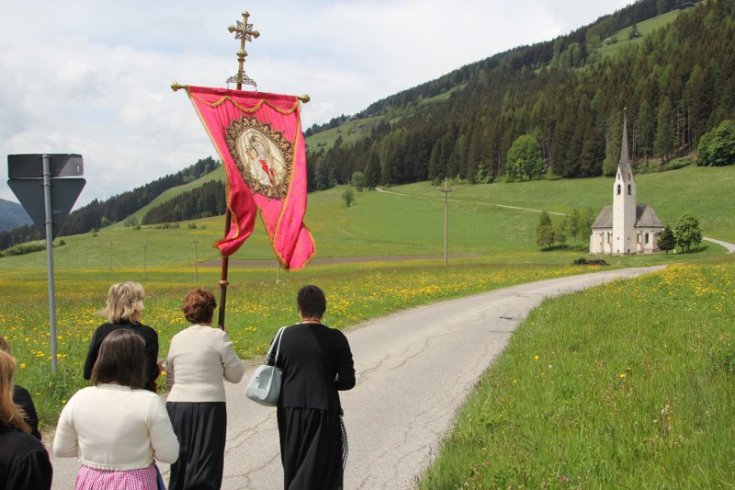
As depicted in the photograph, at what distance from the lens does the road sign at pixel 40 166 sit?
854 centimetres

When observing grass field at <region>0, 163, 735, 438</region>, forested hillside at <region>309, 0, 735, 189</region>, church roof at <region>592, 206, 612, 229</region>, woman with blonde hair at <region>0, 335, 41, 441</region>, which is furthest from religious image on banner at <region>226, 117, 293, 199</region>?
forested hillside at <region>309, 0, 735, 189</region>

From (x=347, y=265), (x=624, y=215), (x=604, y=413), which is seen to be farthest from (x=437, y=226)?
(x=604, y=413)

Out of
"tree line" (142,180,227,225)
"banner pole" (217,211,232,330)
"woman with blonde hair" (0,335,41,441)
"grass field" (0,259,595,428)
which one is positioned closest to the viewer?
"woman with blonde hair" (0,335,41,441)

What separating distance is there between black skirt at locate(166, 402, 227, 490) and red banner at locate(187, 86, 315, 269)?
1.62 m

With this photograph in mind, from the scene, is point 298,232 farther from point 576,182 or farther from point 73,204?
point 576,182

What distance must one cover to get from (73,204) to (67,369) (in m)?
2.63

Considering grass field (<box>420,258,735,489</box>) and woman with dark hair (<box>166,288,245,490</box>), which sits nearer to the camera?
Result: woman with dark hair (<box>166,288,245,490</box>)

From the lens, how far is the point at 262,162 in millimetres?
6438

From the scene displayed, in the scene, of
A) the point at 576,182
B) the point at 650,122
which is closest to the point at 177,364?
the point at 576,182

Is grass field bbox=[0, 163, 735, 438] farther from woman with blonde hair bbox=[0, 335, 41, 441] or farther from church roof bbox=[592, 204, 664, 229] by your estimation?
church roof bbox=[592, 204, 664, 229]

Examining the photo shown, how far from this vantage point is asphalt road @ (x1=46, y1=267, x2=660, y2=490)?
6.20 m

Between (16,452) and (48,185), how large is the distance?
6.64 m

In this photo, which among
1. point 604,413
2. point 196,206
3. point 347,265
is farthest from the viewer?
point 196,206

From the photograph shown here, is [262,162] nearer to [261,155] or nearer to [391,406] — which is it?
[261,155]
